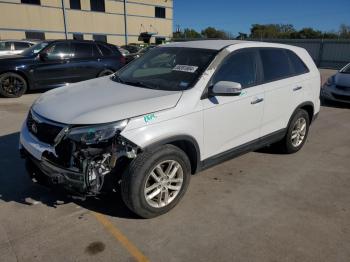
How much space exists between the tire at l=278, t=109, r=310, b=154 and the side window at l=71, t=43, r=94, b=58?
726 cm

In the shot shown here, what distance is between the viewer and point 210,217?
11.3 ft

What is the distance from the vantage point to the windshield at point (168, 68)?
3719 millimetres

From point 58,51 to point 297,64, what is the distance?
731 centimetres

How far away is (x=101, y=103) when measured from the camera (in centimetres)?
327

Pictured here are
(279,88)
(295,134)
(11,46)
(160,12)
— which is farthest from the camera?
(160,12)

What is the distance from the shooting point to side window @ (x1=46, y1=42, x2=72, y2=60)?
381 inches

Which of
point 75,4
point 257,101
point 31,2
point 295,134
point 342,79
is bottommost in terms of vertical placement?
point 295,134

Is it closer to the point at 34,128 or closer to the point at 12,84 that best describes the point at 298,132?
the point at 34,128

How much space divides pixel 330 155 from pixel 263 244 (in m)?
2.98

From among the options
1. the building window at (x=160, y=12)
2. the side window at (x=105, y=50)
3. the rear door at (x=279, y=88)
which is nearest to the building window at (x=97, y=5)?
the building window at (x=160, y=12)

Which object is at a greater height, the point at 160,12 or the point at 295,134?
the point at 160,12

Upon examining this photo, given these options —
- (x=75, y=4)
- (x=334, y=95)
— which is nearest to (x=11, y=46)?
(x=334, y=95)

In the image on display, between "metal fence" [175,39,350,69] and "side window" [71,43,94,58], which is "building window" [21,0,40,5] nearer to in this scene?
"metal fence" [175,39,350,69]

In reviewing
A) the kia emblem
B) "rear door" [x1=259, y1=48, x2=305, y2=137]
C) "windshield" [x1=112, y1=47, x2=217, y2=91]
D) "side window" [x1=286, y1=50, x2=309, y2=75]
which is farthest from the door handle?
the kia emblem
